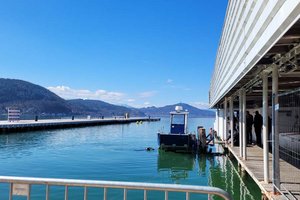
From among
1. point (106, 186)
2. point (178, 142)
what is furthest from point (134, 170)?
point (106, 186)

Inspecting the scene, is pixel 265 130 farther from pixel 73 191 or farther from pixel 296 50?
pixel 73 191

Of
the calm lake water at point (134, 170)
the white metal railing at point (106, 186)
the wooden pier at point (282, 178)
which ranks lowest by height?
the calm lake water at point (134, 170)

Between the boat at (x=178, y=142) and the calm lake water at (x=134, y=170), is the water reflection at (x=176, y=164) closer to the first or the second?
the calm lake water at (x=134, y=170)

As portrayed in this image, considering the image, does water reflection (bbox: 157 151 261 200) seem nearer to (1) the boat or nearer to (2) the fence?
(1) the boat

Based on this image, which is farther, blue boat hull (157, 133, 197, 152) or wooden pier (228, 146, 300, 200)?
blue boat hull (157, 133, 197, 152)

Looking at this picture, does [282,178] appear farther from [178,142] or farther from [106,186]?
[178,142]

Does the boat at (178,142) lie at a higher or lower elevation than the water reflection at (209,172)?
higher

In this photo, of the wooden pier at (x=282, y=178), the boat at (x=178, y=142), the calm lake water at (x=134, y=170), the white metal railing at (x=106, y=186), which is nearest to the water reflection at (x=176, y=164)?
the calm lake water at (x=134, y=170)

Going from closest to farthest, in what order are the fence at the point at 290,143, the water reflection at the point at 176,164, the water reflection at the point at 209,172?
1. the fence at the point at 290,143
2. the water reflection at the point at 209,172
3. the water reflection at the point at 176,164

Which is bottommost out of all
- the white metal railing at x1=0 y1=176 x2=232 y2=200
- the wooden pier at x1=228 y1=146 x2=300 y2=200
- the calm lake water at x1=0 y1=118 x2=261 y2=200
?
the calm lake water at x1=0 y1=118 x2=261 y2=200

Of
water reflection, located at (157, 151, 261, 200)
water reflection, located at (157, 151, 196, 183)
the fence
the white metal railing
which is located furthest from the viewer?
water reflection, located at (157, 151, 196, 183)

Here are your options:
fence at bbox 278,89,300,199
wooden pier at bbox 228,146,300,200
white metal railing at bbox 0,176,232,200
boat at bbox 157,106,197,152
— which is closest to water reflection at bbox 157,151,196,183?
boat at bbox 157,106,197,152

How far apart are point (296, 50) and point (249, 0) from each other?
1887mm

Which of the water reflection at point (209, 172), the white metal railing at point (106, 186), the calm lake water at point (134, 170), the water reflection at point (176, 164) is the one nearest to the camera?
the white metal railing at point (106, 186)
